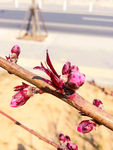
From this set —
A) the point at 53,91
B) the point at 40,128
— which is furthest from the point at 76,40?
the point at 53,91

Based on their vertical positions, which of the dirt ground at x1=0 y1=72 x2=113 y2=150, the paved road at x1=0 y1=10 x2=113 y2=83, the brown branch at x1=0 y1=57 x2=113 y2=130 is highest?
the brown branch at x1=0 y1=57 x2=113 y2=130

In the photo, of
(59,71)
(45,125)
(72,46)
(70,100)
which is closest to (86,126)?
(70,100)

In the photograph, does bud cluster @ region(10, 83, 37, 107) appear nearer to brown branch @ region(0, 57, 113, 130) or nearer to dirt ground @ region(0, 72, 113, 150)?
brown branch @ region(0, 57, 113, 130)

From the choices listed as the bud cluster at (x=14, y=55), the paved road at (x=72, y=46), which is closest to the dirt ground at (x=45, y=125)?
the paved road at (x=72, y=46)

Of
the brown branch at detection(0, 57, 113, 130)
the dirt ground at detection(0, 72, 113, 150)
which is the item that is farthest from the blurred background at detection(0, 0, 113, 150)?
the brown branch at detection(0, 57, 113, 130)

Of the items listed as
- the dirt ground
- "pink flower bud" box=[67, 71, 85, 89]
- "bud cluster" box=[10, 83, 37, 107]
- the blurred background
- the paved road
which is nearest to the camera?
"pink flower bud" box=[67, 71, 85, 89]

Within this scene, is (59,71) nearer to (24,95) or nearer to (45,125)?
(45,125)
